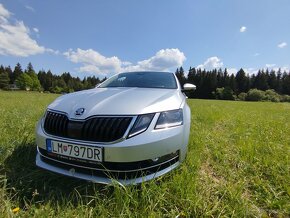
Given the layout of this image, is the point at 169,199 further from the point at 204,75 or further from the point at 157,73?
the point at 204,75

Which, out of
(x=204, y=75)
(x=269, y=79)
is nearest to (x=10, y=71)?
(x=204, y=75)

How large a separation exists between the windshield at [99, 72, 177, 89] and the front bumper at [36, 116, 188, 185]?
138 centimetres

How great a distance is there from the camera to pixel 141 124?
74.5 inches

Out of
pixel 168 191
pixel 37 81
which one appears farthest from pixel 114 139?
pixel 37 81

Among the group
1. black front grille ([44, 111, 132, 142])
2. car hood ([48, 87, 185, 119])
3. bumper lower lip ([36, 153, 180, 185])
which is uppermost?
car hood ([48, 87, 185, 119])

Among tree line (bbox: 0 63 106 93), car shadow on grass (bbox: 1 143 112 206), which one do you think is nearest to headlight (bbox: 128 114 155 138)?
car shadow on grass (bbox: 1 143 112 206)

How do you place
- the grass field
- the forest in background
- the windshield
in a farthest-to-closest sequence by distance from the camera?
1. the forest in background
2. the windshield
3. the grass field

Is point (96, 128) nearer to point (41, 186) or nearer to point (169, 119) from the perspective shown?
point (169, 119)

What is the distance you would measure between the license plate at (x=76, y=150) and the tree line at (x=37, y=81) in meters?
65.2

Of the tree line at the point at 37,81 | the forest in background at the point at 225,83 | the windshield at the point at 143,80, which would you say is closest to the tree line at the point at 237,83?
the forest in background at the point at 225,83

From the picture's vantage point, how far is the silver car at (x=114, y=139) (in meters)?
1.83

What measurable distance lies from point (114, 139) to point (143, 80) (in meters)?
1.91

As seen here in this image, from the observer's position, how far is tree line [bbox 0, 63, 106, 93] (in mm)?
68500

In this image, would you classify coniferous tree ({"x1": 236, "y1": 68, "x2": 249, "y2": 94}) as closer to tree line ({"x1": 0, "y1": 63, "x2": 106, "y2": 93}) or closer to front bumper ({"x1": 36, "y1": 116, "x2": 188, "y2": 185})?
tree line ({"x1": 0, "y1": 63, "x2": 106, "y2": 93})
